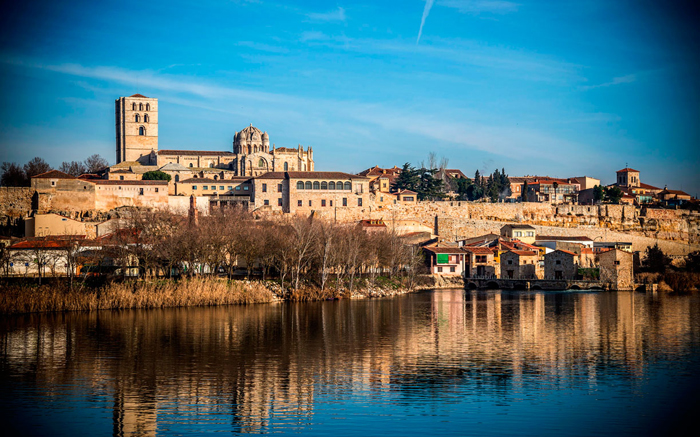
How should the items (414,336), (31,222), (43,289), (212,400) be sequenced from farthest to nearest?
(31,222), (43,289), (414,336), (212,400)

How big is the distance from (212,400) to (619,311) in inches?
933

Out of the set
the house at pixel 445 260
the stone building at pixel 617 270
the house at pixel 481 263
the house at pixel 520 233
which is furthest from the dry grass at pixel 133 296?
the house at pixel 520 233

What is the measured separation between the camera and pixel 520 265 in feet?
163

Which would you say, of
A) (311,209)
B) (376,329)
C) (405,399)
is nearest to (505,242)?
(311,209)

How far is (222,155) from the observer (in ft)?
251

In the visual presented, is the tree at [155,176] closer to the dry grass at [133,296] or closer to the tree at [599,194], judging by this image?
the dry grass at [133,296]

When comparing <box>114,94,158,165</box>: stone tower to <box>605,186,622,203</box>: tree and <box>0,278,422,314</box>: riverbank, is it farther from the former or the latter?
<box>605,186,622,203</box>: tree

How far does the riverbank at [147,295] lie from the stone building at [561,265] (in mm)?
19653

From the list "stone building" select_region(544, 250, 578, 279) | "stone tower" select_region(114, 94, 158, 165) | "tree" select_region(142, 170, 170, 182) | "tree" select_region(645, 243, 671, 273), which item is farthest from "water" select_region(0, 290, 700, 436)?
"stone tower" select_region(114, 94, 158, 165)

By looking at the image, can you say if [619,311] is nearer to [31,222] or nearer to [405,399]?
[405,399]

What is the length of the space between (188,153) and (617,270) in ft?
160

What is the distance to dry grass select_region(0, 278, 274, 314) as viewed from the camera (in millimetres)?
28438

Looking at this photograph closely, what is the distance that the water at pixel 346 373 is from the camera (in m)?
13.2

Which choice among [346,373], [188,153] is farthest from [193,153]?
[346,373]
